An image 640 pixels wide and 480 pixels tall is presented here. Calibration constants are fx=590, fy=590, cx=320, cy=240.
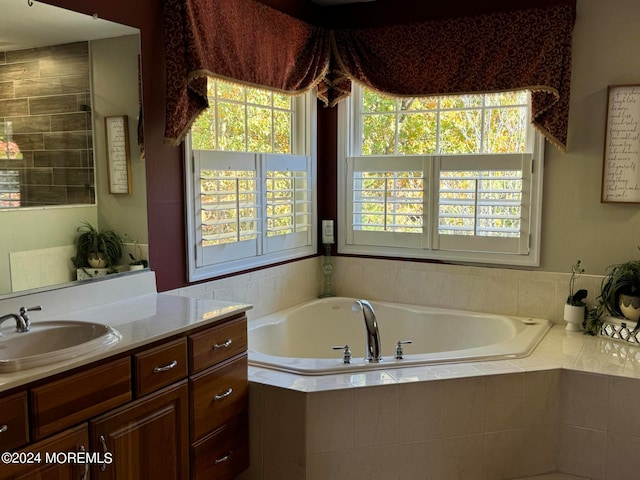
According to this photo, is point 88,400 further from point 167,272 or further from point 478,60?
point 478,60

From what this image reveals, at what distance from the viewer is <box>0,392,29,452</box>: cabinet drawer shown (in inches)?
60.7

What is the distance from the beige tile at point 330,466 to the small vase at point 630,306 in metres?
1.66

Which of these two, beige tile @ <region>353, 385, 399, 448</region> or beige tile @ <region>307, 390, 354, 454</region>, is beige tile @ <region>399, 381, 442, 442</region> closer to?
beige tile @ <region>353, 385, 399, 448</region>

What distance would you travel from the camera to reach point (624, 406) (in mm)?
2578

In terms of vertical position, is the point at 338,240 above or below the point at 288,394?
above

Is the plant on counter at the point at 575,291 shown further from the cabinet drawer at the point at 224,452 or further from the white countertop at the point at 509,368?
the cabinet drawer at the point at 224,452

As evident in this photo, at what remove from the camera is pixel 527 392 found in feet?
8.71

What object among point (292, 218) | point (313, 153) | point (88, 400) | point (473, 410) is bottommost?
point (473, 410)

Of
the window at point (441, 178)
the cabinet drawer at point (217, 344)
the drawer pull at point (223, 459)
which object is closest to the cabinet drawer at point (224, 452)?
the drawer pull at point (223, 459)

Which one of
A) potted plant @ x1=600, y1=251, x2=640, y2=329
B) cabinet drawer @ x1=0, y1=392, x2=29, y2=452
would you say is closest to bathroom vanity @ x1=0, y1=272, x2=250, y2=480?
cabinet drawer @ x1=0, y1=392, x2=29, y2=452

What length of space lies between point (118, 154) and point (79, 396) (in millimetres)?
1135

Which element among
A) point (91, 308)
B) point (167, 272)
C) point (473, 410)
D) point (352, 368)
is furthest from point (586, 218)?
point (91, 308)

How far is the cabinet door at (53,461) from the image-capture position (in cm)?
158

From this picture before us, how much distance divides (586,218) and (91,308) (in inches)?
103
